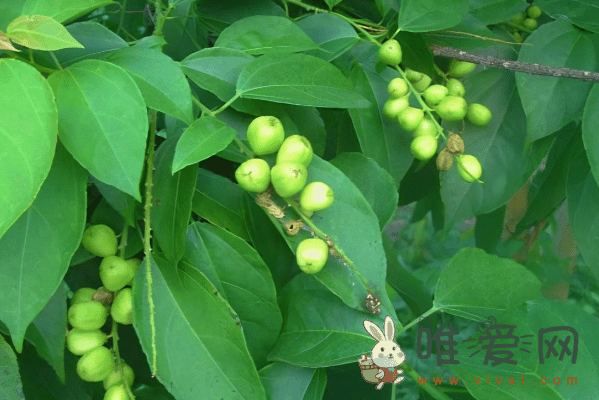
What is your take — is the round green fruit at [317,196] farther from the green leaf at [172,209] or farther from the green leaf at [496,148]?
the green leaf at [496,148]

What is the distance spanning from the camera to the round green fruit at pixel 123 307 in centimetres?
39

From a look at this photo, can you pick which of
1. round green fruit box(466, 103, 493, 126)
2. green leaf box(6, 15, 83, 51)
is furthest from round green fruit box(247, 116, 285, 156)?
round green fruit box(466, 103, 493, 126)

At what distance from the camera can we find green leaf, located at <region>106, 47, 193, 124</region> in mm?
352

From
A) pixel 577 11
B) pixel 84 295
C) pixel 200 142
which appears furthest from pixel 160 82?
pixel 577 11

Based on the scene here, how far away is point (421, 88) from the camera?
1.69 feet

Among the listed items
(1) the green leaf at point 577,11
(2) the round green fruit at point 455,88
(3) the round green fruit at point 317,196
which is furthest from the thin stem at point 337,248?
(1) the green leaf at point 577,11

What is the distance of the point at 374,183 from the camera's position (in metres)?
0.45

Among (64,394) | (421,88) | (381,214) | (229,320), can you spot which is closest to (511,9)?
(421,88)

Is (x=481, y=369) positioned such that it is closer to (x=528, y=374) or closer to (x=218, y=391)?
(x=528, y=374)

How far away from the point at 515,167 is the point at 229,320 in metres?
0.31

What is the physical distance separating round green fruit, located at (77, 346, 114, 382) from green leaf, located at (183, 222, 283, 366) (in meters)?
0.08

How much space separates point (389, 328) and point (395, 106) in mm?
175

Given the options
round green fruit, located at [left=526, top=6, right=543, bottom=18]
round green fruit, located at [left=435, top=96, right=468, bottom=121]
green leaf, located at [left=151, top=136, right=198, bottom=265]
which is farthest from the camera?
round green fruit, located at [left=526, top=6, right=543, bottom=18]

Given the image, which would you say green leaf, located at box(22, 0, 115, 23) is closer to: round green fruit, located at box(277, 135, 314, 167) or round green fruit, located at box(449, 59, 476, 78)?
round green fruit, located at box(277, 135, 314, 167)
